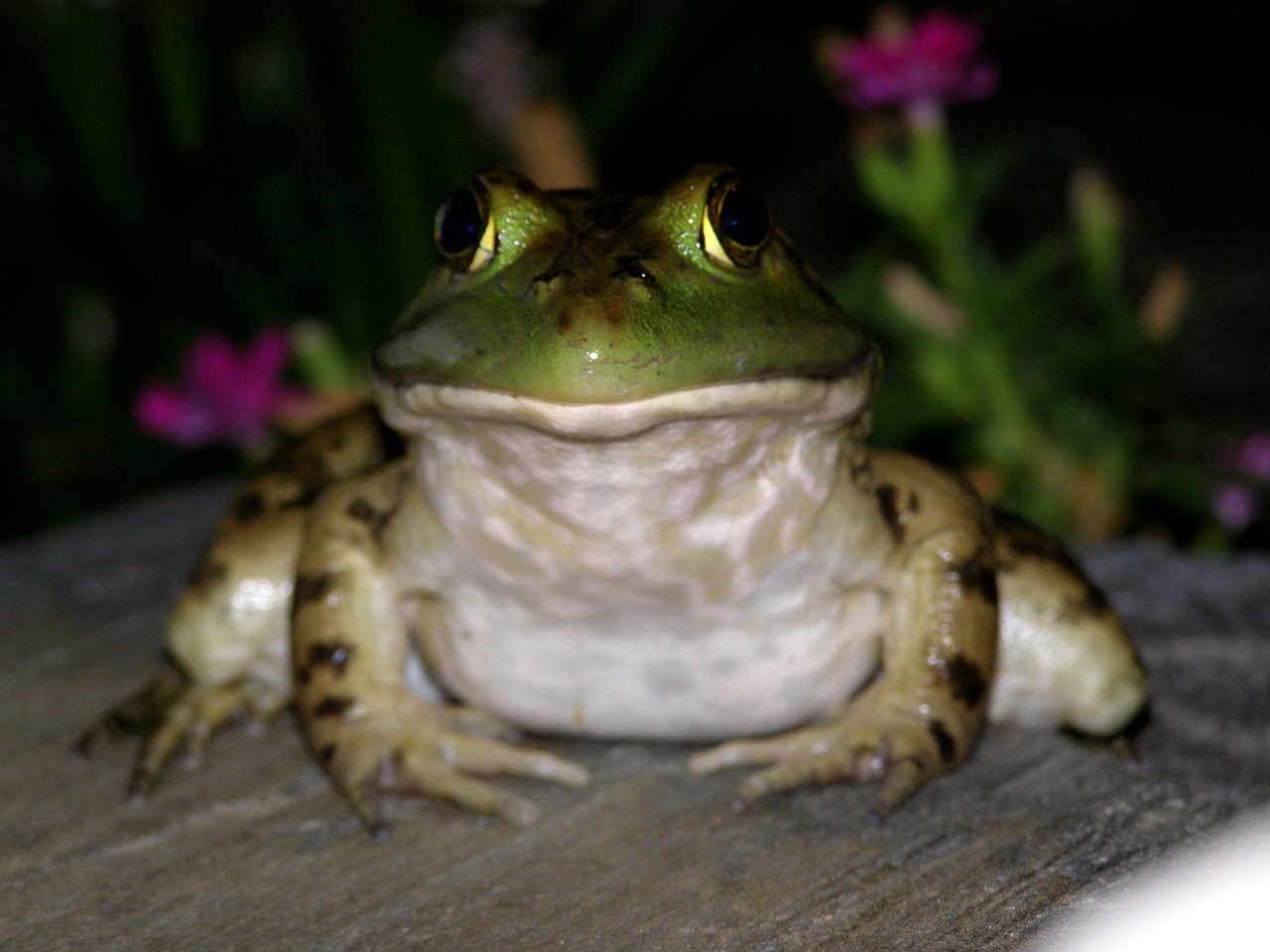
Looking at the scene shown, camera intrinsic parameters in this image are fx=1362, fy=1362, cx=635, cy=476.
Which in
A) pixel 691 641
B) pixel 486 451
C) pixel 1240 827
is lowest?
pixel 1240 827

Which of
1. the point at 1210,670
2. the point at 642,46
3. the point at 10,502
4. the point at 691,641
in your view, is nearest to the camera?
the point at 691,641

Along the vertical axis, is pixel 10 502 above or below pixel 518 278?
below

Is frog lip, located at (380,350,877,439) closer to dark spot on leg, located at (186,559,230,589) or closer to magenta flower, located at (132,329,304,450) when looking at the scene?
dark spot on leg, located at (186,559,230,589)

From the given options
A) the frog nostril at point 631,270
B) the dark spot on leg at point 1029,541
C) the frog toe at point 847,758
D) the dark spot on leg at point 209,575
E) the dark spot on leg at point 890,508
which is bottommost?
the frog toe at point 847,758

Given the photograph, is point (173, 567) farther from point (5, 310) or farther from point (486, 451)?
point (5, 310)

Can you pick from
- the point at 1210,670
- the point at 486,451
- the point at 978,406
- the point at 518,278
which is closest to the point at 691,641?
the point at 486,451

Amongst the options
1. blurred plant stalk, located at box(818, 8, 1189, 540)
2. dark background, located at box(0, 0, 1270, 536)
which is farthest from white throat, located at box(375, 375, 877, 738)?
dark background, located at box(0, 0, 1270, 536)

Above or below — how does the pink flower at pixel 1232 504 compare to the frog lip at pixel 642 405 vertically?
below

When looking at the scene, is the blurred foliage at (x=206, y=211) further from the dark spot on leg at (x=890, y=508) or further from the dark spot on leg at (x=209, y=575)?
the dark spot on leg at (x=890, y=508)

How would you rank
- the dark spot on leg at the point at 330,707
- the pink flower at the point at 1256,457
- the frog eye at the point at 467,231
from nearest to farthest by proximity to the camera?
the frog eye at the point at 467,231 → the dark spot on leg at the point at 330,707 → the pink flower at the point at 1256,457

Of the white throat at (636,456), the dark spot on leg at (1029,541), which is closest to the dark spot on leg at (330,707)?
the white throat at (636,456)
